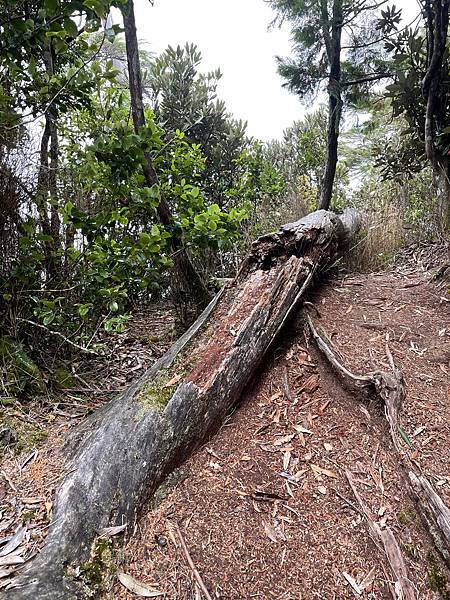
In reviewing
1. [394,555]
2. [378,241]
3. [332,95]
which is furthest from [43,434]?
[332,95]

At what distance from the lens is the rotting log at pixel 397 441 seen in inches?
52.0

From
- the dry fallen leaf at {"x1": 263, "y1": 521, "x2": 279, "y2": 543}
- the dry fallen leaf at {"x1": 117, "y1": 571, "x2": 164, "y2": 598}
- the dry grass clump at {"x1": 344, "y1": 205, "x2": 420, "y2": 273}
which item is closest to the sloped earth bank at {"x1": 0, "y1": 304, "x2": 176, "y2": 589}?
the dry fallen leaf at {"x1": 117, "y1": 571, "x2": 164, "y2": 598}

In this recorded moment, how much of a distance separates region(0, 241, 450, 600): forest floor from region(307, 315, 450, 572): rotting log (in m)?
0.04

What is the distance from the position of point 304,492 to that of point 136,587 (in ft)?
2.31

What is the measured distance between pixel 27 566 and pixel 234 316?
Answer: 4.76 feet

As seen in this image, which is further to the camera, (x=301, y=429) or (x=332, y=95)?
(x=332, y=95)

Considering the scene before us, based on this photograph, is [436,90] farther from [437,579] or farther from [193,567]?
[193,567]

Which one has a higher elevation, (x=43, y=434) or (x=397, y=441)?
(x=43, y=434)

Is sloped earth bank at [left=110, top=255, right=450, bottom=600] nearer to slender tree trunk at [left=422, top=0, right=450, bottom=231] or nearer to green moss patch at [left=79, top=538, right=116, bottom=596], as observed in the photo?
green moss patch at [left=79, top=538, right=116, bottom=596]

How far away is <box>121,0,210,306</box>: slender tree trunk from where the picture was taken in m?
2.83

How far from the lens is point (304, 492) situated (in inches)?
62.2

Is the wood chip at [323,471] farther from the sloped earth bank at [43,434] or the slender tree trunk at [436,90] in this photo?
the slender tree trunk at [436,90]

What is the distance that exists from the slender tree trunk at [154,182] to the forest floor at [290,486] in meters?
0.92

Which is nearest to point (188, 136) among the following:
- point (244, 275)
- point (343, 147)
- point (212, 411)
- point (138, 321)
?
point (138, 321)
